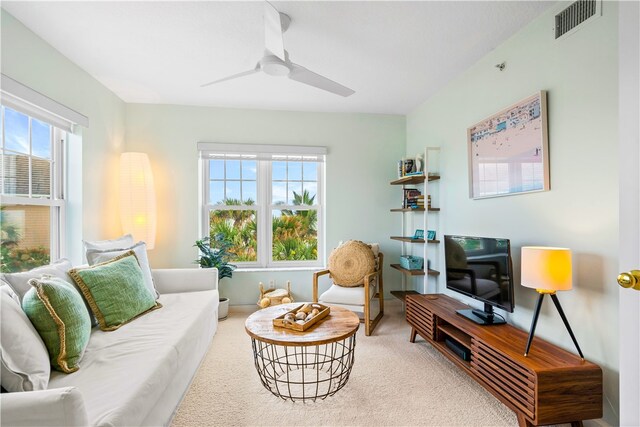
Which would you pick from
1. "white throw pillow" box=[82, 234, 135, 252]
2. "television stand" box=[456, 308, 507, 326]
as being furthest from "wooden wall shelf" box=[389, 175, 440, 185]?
"white throw pillow" box=[82, 234, 135, 252]

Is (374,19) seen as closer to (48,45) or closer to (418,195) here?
(418,195)

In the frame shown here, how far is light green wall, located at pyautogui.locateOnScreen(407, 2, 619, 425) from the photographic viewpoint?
166 centimetres

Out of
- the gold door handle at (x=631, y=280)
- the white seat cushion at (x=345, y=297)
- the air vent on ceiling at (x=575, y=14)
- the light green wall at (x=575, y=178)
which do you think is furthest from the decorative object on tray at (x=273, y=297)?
the air vent on ceiling at (x=575, y=14)

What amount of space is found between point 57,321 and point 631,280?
2145 millimetres

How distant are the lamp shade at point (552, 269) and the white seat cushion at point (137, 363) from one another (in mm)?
2064

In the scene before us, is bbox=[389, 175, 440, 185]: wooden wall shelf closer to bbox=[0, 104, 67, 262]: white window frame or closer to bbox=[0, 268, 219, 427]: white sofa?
bbox=[0, 268, 219, 427]: white sofa

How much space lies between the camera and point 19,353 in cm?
127

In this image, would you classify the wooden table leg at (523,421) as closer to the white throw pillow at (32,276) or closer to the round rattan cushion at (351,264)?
the round rattan cushion at (351,264)

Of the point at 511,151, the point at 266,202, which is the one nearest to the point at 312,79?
the point at 511,151

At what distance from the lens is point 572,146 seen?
1870 millimetres

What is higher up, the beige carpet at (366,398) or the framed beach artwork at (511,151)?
the framed beach artwork at (511,151)

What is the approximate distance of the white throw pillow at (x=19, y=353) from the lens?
1203mm

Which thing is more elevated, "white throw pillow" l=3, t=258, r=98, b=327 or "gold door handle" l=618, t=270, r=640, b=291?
"gold door handle" l=618, t=270, r=640, b=291

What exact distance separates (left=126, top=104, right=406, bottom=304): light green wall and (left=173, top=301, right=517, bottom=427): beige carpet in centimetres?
149
